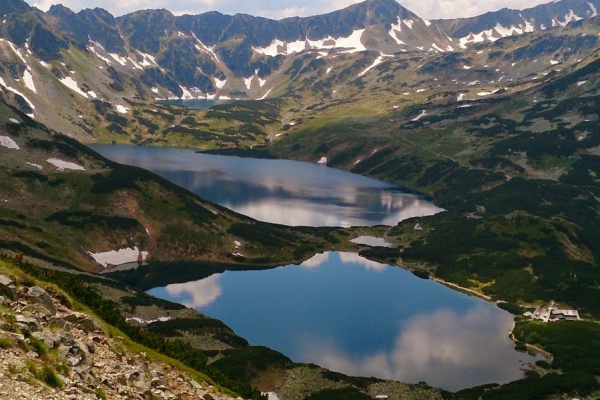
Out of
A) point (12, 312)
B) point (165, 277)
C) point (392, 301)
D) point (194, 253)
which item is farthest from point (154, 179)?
point (12, 312)

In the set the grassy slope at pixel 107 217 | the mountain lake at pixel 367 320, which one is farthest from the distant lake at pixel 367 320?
the grassy slope at pixel 107 217

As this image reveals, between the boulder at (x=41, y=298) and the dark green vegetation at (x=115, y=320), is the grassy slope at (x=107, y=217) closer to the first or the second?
the dark green vegetation at (x=115, y=320)

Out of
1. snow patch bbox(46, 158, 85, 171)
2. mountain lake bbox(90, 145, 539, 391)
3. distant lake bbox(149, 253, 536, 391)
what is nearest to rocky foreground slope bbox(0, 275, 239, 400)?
distant lake bbox(149, 253, 536, 391)

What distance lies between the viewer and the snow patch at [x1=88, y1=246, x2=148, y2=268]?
149m

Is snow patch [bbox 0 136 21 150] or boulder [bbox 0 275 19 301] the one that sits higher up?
boulder [bbox 0 275 19 301]

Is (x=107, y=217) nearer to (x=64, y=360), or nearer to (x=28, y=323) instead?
(x=28, y=323)

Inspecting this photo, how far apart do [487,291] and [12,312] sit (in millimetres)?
137605

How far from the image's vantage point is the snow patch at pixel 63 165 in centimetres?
18362

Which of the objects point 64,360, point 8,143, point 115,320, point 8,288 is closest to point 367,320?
point 115,320

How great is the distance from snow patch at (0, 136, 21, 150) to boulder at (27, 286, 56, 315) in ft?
563

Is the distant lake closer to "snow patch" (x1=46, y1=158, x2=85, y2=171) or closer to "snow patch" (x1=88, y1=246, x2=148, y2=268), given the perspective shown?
"snow patch" (x1=88, y1=246, x2=148, y2=268)

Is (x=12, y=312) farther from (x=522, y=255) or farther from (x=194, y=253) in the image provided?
(x=522, y=255)

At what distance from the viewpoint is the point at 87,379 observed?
26.7m

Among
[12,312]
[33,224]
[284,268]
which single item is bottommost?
[284,268]
